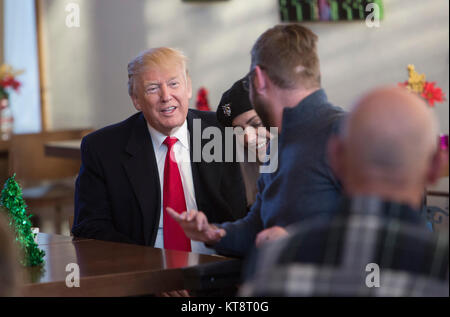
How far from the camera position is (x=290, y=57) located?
6.93 feet

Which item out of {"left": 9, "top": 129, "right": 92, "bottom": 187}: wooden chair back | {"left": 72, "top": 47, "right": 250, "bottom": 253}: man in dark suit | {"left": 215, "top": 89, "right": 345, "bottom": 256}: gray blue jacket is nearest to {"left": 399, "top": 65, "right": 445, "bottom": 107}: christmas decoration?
{"left": 72, "top": 47, "right": 250, "bottom": 253}: man in dark suit

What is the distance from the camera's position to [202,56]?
22.4ft

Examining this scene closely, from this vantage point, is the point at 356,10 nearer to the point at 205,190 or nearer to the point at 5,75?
the point at 205,190

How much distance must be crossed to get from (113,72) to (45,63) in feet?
5.68

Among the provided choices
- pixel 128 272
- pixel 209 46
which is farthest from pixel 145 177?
pixel 209 46

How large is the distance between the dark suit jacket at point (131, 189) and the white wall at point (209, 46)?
2735 mm

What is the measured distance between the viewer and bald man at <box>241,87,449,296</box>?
1.29 metres

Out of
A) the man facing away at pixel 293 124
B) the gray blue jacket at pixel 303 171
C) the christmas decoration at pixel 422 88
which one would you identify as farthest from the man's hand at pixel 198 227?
the christmas decoration at pixel 422 88

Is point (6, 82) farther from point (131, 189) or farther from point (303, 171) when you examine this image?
point (303, 171)

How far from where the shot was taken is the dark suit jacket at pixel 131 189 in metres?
2.90

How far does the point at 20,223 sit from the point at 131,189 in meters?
0.67

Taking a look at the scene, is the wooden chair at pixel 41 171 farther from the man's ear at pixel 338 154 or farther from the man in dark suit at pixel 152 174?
the man's ear at pixel 338 154

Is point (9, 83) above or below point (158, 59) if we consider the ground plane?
above
